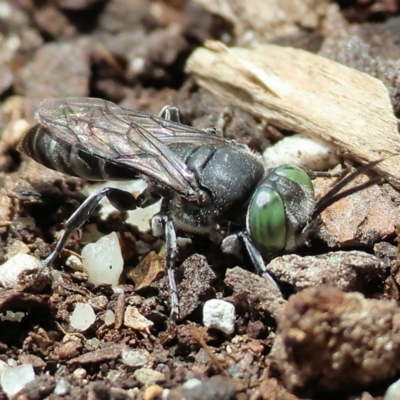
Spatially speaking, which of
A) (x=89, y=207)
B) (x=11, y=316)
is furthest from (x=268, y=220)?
(x=11, y=316)

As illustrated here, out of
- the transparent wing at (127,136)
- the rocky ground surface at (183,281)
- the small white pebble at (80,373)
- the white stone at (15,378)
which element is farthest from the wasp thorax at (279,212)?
the white stone at (15,378)

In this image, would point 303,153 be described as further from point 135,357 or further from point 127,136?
point 135,357

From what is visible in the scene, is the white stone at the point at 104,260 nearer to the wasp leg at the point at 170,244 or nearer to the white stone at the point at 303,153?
the wasp leg at the point at 170,244

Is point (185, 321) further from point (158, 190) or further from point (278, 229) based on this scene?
point (158, 190)

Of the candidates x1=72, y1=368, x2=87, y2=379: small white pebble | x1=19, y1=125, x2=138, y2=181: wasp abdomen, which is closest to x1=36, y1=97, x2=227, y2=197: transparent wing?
x1=19, y1=125, x2=138, y2=181: wasp abdomen

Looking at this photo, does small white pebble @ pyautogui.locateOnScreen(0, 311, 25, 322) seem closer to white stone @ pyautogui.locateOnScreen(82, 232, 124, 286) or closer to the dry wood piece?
white stone @ pyautogui.locateOnScreen(82, 232, 124, 286)

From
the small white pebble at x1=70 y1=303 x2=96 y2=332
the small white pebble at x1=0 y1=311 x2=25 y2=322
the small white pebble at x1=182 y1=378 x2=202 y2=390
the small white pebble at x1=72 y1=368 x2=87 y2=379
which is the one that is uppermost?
the small white pebble at x1=182 y1=378 x2=202 y2=390
